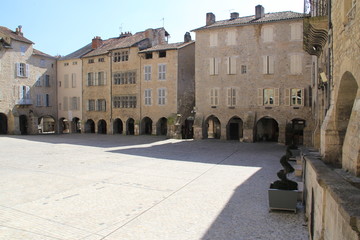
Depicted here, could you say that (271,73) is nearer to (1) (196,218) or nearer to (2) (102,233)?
(1) (196,218)

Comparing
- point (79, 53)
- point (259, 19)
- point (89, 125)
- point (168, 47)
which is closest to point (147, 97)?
point (168, 47)

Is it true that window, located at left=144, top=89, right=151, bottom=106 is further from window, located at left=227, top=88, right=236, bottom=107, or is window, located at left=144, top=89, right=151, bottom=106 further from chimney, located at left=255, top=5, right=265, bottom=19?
chimney, located at left=255, top=5, right=265, bottom=19

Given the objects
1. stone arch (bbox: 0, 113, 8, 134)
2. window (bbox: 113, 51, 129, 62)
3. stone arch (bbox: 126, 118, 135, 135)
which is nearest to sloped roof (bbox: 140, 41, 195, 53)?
window (bbox: 113, 51, 129, 62)

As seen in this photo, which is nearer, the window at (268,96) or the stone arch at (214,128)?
the window at (268,96)

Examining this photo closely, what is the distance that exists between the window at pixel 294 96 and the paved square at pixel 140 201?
31.6ft

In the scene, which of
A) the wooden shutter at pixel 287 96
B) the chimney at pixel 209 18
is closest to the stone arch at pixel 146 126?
the chimney at pixel 209 18

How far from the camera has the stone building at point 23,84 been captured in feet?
115

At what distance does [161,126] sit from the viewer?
3525cm

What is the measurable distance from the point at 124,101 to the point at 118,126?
A: 183 inches

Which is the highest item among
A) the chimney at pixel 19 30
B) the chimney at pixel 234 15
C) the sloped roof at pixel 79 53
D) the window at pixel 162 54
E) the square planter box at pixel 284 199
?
the chimney at pixel 19 30

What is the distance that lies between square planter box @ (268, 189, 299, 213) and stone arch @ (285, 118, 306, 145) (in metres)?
18.3

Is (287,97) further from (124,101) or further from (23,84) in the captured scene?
(23,84)

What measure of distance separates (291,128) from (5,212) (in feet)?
74.4

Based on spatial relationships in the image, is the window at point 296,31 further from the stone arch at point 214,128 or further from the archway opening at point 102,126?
the archway opening at point 102,126
